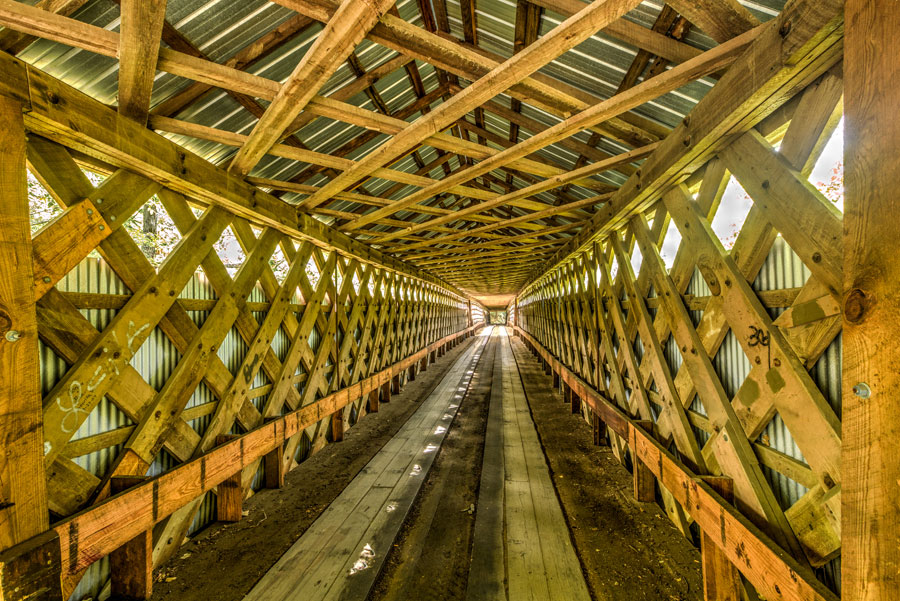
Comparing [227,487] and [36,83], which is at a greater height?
[36,83]

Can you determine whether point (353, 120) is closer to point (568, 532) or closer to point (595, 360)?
point (568, 532)

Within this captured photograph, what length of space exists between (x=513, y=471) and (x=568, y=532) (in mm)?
1244

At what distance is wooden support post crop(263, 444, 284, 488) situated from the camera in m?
4.05

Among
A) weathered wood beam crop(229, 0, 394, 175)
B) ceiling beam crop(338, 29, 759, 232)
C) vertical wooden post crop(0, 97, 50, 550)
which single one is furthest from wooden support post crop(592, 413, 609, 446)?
vertical wooden post crop(0, 97, 50, 550)

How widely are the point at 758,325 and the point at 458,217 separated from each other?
3.43m

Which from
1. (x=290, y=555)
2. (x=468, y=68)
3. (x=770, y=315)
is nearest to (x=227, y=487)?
(x=290, y=555)

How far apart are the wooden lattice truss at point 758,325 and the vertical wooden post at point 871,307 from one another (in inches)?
14.8

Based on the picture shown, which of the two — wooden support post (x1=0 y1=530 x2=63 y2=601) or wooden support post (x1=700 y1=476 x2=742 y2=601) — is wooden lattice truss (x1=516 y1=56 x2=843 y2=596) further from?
wooden support post (x1=0 y1=530 x2=63 y2=601)

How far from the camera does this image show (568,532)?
3.14 meters

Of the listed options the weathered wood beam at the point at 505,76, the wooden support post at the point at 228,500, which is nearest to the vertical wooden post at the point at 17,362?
the wooden support post at the point at 228,500

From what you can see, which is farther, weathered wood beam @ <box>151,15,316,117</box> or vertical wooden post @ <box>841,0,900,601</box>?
weathered wood beam @ <box>151,15,316,117</box>

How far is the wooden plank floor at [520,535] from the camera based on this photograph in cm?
250

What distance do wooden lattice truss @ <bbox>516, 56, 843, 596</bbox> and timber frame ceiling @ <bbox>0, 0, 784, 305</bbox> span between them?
1.87ft

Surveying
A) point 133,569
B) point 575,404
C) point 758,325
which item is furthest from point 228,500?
point 575,404
